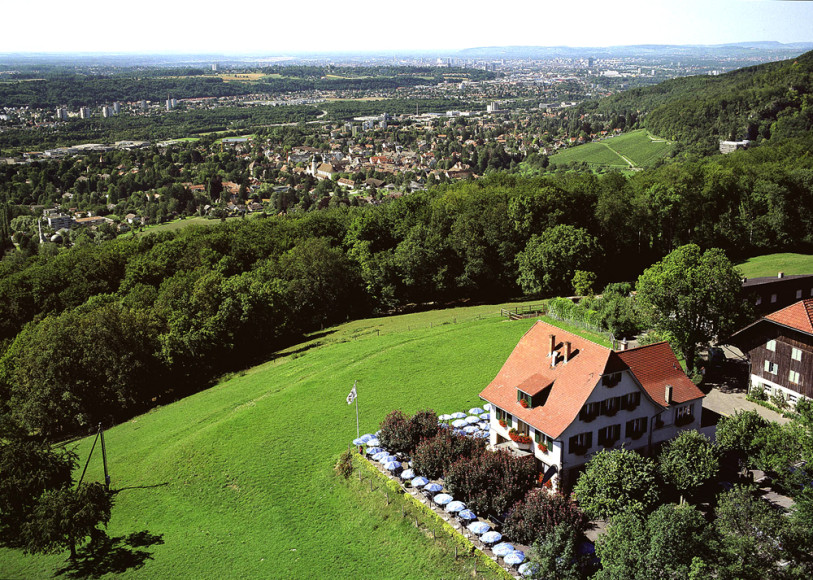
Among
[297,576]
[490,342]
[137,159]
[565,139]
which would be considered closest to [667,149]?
[565,139]

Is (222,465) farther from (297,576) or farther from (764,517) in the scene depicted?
(764,517)

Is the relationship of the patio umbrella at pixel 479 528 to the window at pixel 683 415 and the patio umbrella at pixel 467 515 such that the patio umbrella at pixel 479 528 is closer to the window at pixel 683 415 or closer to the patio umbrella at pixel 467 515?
the patio umbrella at pixel 467 515

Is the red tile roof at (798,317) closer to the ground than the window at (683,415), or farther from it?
farther from it

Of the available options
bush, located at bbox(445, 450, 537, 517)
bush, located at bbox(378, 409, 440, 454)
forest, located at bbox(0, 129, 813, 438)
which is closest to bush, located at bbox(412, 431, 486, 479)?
bush, located at bbox(445, 450, 537, 517)

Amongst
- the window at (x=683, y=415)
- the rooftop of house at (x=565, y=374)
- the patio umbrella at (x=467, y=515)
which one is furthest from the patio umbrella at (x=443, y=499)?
the window at (x=683, y=415)

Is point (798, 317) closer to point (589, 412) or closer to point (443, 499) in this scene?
point (589, 412)

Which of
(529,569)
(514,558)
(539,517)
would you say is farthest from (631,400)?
(529,569)
